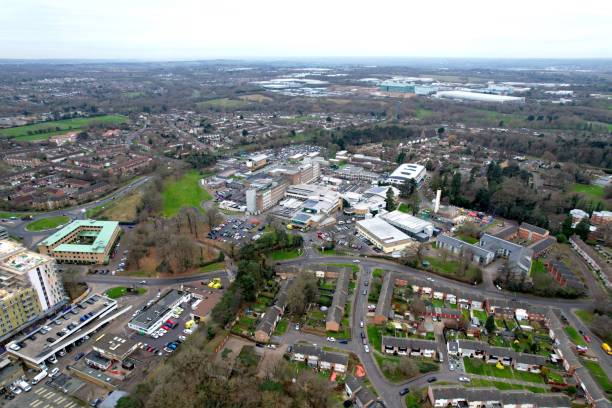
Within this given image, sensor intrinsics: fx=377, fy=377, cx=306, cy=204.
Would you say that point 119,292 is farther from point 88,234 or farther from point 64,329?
point 88,234

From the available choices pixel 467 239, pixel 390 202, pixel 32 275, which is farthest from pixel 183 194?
pixel 467 239

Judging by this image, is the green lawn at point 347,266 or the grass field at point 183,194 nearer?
the green lawn at point 347,266

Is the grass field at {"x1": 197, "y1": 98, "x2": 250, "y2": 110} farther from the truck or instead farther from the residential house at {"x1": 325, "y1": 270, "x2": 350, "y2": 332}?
the truck

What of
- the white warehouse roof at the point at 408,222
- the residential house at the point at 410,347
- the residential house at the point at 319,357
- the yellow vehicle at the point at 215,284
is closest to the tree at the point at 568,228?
the white warehouse roof at the point at 408,222

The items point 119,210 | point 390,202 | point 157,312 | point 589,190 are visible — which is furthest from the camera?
point 589,190

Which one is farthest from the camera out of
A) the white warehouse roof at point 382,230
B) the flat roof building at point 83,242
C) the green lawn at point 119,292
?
the white warehouse roof at point 382,230

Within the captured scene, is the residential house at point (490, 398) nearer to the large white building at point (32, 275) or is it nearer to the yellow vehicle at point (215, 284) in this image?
Answer: the yellow vehicle at point (215, 284)
